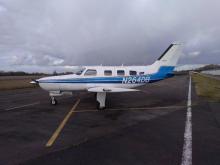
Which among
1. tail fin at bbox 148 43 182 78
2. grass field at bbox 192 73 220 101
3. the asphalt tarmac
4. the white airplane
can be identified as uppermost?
tail fin at bbox 148 43 182 78

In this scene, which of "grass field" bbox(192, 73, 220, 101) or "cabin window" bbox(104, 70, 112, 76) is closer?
"cabin window" bbox(104, 70, 112, 76)

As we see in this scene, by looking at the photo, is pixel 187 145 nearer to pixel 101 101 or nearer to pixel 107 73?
pixel 101 101

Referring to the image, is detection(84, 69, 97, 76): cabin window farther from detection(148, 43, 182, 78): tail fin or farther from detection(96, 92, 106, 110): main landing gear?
detection(148, 43, 182, 78): tail fin

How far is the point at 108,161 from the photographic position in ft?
14.9

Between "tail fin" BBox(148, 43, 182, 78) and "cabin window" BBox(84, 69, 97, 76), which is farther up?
"tail fin" BBox(148, 43, 182, 78)

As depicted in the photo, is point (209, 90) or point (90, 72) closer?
point (90, 72)

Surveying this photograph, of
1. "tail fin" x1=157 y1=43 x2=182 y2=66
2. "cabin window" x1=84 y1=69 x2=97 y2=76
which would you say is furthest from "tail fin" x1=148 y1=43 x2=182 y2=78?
"cabin window" x1=84 y1=69 x2=97 y2=76

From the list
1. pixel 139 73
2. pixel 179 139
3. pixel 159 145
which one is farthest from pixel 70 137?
pixel 139 73

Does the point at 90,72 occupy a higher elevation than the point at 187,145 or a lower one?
higher

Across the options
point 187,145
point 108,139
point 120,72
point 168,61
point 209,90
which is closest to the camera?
point 187,145

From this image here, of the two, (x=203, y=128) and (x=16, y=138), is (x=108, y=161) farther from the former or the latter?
(x=203, y=128)

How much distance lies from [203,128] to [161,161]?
344 cm

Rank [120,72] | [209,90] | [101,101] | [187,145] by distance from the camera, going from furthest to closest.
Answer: [209,90] < [120,72] < [101,101] < [187,145]

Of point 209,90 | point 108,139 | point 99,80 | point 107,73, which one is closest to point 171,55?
point 107,73
